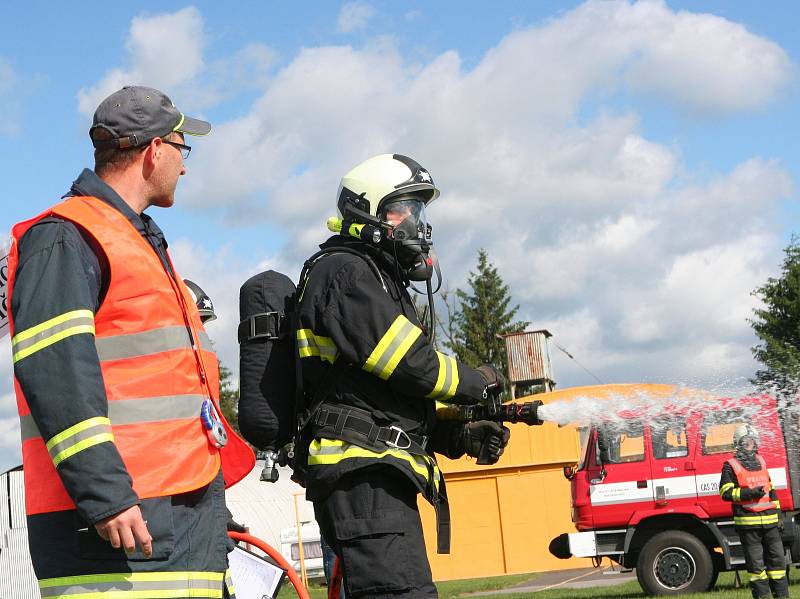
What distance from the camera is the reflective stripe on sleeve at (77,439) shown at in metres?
2.82

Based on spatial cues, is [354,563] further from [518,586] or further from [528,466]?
[528,466]

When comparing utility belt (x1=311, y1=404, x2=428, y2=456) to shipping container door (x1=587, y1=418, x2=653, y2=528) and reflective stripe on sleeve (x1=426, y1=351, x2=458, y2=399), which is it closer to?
reflective stripe on sleeve (x1=426, y1=351, x2=458, y2=399)

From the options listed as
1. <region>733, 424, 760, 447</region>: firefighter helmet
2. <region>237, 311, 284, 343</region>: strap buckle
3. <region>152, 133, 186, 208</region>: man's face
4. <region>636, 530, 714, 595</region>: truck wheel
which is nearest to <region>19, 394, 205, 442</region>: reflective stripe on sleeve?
<region>152, 133, 186, 208</region>: man's face

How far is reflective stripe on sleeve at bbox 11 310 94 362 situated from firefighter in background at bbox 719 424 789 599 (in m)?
11.3

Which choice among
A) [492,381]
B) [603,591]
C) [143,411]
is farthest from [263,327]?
[603,591]

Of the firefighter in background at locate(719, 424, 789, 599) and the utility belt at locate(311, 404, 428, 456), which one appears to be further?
the firefighter in background at locate(719, 424, 789, 599)

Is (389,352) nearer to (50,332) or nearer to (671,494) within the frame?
(50,332)

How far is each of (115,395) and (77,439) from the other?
24cm

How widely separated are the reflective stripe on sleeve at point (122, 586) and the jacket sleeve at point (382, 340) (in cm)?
124

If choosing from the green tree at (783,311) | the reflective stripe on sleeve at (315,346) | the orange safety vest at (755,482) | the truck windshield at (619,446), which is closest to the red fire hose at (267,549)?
the reflective stripe on sleeve at (315,346)

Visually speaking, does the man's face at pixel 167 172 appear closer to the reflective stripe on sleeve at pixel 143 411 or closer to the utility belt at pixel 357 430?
the reflective stripe on sleeve at pixel 143 411

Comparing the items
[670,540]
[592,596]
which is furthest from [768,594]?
[592,596]

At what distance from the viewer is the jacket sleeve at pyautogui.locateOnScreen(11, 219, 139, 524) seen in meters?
2.81

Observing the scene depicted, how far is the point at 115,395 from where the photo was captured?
3049 millimetres
